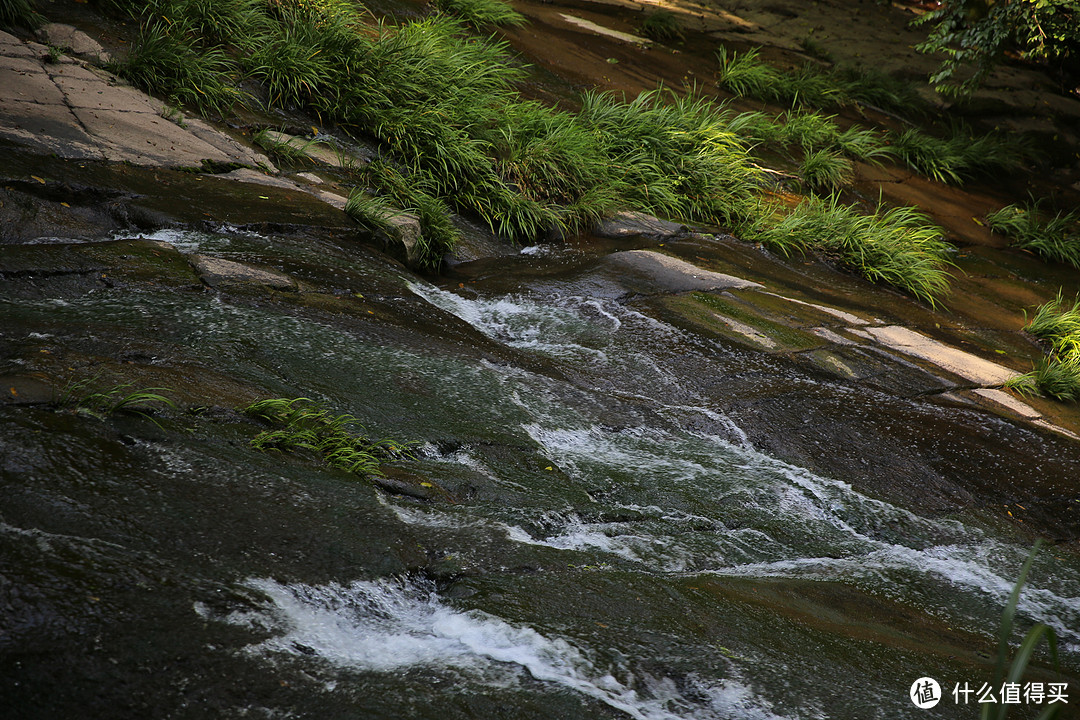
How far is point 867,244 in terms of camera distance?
7.14 meters

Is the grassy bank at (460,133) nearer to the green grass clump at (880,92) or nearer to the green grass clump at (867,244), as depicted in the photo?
the green grass clump at (867,244)

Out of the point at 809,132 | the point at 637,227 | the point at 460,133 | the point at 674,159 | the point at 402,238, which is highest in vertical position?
the point at 809,132

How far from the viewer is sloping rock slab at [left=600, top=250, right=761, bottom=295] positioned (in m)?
5.79

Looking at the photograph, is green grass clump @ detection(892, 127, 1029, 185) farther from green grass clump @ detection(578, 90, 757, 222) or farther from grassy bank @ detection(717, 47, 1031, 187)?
green grass clump @ detection(578, 90, 757, 222)

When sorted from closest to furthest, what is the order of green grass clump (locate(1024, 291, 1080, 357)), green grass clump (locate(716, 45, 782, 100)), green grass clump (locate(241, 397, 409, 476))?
green grass clump (locate(241, 397, 409, 476))
green grass clump (locate(1024, 291, 1080, 357))
green grass clump (locate(716, 45, 782, 100))

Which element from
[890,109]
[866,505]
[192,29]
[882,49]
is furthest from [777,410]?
[882,49]

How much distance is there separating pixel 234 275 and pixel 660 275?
122 inches

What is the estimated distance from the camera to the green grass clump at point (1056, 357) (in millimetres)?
5504

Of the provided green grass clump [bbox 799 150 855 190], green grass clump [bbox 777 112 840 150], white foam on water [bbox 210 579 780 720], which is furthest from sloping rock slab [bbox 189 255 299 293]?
green grass clump [bbox 777 112 840 150]

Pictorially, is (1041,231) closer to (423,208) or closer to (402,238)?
(423,208)

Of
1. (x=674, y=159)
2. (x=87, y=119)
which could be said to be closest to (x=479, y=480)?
(x=87, y=119)

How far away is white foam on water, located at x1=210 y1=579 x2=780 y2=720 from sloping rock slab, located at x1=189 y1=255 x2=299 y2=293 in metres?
2.45

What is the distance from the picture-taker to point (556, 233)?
6.62 metres

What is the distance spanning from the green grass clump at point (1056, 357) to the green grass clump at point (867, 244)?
2.75ft
